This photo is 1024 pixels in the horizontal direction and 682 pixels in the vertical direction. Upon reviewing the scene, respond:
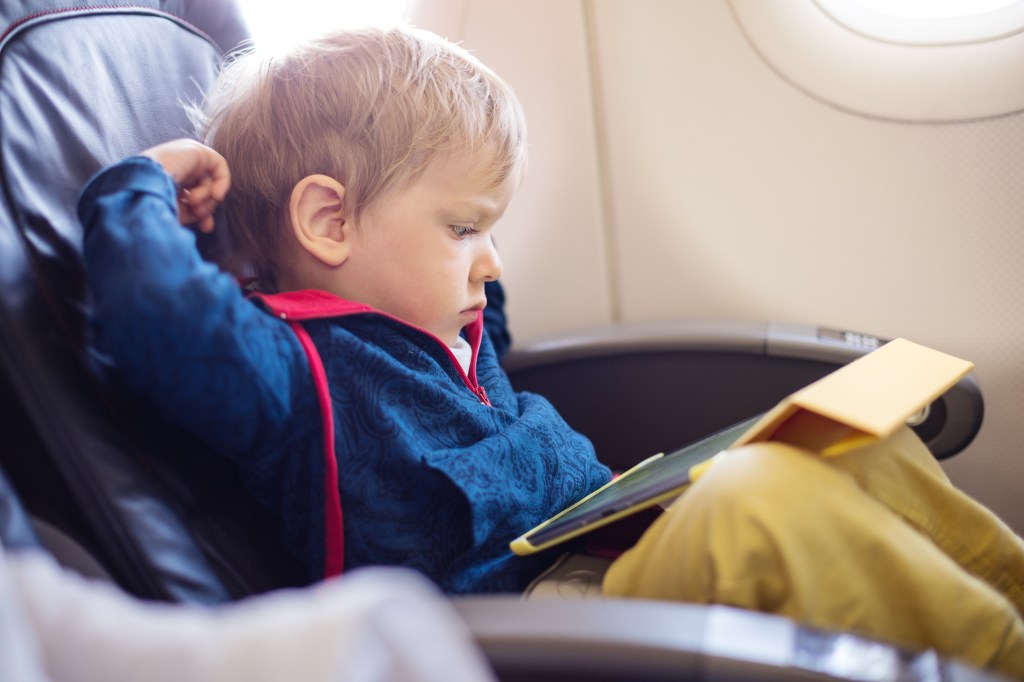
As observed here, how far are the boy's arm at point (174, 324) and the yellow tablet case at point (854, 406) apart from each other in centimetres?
28

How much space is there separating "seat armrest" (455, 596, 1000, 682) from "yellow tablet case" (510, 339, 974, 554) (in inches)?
6.3

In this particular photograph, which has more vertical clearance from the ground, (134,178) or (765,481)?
(134,178)

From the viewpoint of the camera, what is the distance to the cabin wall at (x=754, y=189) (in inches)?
51.5

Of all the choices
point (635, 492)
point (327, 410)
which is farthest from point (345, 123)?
point (635, 492)

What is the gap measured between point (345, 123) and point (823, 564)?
65cm

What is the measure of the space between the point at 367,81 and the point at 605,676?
26.4 inches

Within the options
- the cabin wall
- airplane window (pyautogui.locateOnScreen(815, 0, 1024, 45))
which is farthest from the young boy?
airplane window (pyautogui.locateOnScreen(815, 0, 1024, 45))

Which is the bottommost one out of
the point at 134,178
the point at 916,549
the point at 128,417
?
the point at 916,549

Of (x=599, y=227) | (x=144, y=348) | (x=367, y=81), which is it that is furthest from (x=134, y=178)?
(x=599, y=227)

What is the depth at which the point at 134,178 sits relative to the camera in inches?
30.3

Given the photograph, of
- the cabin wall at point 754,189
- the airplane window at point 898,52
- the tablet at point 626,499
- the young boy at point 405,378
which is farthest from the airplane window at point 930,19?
the tablet at point 626,499

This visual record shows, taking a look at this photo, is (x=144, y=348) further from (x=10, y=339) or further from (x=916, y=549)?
(x=916, y=549)

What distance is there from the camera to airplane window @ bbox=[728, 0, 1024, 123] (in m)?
1.21

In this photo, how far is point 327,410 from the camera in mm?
817
